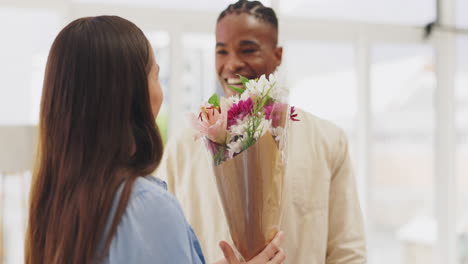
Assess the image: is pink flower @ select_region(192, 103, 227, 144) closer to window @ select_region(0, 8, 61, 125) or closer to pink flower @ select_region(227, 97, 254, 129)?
pink flower @ select_region(227, 97, 254, 129)

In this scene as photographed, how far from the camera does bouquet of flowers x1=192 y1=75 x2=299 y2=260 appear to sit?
1.26 m

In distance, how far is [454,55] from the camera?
3844 mm

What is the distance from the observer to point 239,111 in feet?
4.14

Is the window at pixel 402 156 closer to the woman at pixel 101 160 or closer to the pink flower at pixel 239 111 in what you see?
the pink flower at pixel 239 111

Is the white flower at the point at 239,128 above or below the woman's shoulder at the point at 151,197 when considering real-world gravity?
above

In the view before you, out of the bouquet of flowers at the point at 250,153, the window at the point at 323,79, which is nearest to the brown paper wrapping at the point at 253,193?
the bouquet of flowers at the point at 250,153

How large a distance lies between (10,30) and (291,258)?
1872mm

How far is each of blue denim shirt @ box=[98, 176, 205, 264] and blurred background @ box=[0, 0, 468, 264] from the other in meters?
1.97

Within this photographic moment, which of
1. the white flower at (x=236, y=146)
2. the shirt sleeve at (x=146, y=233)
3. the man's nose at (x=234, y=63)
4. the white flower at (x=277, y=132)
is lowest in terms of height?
the shirt sleeve at (x=146, y=233)

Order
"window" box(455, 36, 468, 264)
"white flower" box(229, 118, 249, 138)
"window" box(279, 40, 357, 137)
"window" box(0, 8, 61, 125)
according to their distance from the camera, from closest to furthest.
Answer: "white flower" box(229, 118, 249, 138), "window" box(0, 8, 61, 125), "window" box(279, 40, 357, 137), "window" box(455, 36, 468, 264)

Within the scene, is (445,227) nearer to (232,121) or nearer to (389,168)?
(389,168)

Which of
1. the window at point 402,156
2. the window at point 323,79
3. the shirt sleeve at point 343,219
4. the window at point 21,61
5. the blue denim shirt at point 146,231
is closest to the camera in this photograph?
Result: the blue denim shirt at point 146,231

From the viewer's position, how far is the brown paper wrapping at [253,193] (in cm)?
127

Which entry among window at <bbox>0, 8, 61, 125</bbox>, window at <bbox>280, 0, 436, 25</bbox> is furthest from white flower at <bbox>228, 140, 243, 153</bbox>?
window at <bbox>280, 0, 436, 25</bbox>
